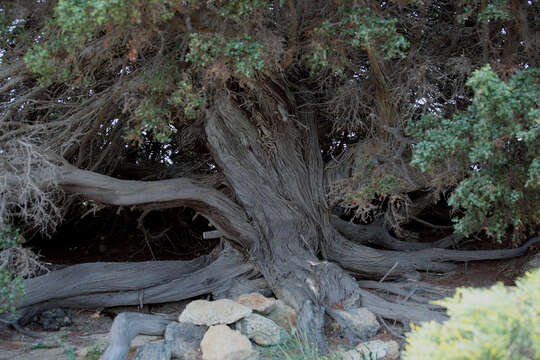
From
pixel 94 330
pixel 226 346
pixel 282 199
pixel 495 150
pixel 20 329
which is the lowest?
pixel 94 330

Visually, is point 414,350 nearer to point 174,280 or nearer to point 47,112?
point 174,280

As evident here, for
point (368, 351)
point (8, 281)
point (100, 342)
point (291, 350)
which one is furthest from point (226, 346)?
point (8, 281)

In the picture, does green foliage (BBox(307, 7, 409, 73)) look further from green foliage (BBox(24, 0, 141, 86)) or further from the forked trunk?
green foliage (BBox(24, 0, 141, 86))

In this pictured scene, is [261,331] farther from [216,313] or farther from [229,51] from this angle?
[229,51]

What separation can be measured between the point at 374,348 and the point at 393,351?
0.85 feet

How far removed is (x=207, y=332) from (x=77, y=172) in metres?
3.13

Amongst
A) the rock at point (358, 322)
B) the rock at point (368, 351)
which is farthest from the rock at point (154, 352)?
the rock at point (358, 322)

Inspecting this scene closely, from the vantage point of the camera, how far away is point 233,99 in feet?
26.5

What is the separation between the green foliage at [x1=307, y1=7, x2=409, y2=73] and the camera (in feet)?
19.4

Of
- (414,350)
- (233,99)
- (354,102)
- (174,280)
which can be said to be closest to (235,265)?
(174,280)

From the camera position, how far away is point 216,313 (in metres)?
6.64

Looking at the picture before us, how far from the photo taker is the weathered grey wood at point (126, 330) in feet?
18.9

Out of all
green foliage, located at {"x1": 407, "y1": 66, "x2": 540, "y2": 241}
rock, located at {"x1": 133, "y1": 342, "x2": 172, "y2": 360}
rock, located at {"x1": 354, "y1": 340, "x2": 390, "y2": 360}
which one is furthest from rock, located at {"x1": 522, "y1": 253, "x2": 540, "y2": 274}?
rock, located at {"x1": 133, "y1": 342, "x2": 172, "y2": 360}

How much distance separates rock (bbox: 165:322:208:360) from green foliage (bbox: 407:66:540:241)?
365cm
